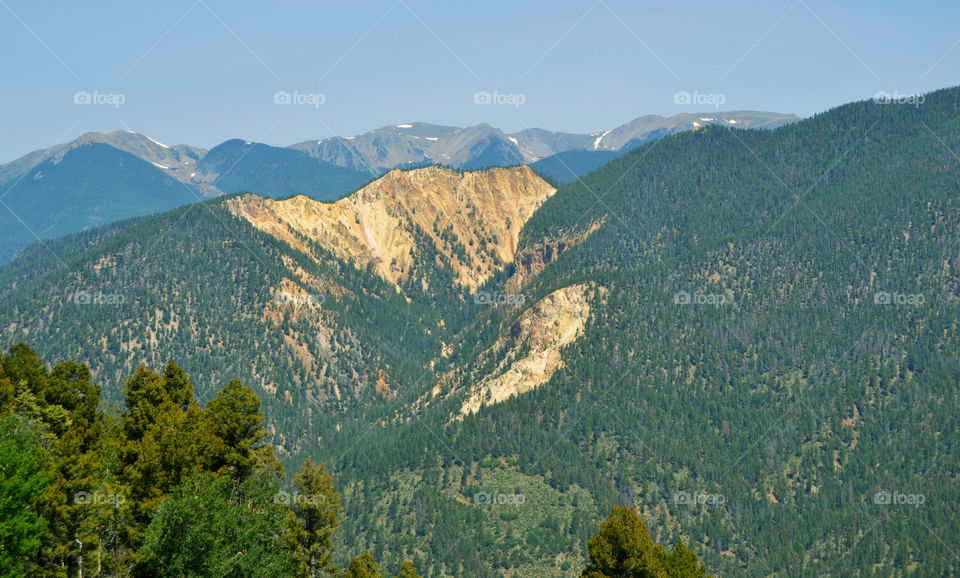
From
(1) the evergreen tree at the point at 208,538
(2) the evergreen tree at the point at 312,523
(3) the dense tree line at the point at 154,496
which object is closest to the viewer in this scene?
(1) the evergreen tree at the point at 208,538

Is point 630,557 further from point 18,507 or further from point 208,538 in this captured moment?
point 18,507

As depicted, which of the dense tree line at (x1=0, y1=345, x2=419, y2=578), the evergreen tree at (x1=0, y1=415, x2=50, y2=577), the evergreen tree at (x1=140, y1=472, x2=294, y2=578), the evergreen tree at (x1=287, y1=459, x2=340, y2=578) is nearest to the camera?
the evergreen tree at (x1=0, y1=415, x2=50, y2=577)

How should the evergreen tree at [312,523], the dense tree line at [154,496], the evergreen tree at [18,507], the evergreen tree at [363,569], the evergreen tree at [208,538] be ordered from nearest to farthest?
the evergreen tree at [18,507], the evergreen tree at [208,538], the dense tree line at [154,496], the evergreen tree at [312,523], the evergreen tree at [363,569]

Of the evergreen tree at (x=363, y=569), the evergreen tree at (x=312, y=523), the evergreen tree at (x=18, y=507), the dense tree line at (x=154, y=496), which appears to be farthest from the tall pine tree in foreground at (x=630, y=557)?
the evergreen tree at (x=18, y=507)

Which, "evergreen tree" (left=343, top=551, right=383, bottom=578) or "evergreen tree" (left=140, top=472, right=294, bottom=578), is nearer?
"evergreen tree" (left=140, top=472, right=294, bottom=578)

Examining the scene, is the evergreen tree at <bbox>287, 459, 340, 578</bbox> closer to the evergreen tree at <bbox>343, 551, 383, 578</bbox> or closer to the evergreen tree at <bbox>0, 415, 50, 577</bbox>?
the evergreen tree at <bbox>343, 551, 383, 578</bbox>

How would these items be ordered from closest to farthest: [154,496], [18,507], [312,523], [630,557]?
[18,507] → [154,496] → [630,557] → [312,523]

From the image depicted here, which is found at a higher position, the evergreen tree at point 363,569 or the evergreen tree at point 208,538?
the evergreen tree at point 208,538

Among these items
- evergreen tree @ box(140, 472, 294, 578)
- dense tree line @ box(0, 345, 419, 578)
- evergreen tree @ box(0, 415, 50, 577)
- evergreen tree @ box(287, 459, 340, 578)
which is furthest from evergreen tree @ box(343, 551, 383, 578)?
evergreen tree @ box(0, 415, 50, 577)

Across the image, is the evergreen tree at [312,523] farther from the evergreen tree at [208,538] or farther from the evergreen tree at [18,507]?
the evergreen tree at [18,507]

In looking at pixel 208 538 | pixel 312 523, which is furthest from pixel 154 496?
pixel 208 538

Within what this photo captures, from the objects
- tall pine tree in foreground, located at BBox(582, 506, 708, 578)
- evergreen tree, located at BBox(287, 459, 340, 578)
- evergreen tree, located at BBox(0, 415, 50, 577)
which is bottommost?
tall pine tree in foreground, located at BBox(582, 506, 708, 578)

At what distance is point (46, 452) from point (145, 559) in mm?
13205

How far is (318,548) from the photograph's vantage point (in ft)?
231
